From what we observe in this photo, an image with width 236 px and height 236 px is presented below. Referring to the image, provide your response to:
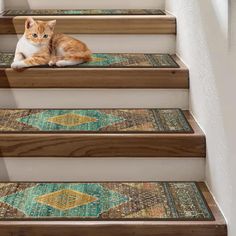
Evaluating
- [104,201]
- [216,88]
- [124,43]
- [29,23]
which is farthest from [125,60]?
[104,201]

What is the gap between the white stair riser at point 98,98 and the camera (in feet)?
8.28

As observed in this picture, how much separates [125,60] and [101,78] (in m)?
0.30

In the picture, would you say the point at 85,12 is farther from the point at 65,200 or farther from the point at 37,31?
the point at 65,200

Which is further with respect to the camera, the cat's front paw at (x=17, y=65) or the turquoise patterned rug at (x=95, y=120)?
the cat's front paw at (x=17, y=65)

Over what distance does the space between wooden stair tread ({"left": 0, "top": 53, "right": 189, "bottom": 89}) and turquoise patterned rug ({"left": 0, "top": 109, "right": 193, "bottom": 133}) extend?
0.13 metres

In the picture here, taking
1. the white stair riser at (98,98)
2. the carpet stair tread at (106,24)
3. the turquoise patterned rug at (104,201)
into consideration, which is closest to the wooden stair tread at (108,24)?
the carpet stair tread at (106,24)

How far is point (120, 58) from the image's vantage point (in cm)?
283

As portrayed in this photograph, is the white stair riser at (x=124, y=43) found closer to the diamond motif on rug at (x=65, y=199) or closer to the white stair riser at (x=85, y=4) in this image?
the white stair riser at (x=85, y=4)

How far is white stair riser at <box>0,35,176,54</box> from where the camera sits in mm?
2979

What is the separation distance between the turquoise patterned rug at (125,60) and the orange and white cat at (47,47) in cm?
6

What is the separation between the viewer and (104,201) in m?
1.92

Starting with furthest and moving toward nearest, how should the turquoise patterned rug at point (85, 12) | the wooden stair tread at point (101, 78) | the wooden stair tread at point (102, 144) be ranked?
the turquoise patterned rug at point (85, 12), the wooden stair tread at point (101, 78), the wooden stair tread at point (102, 144)

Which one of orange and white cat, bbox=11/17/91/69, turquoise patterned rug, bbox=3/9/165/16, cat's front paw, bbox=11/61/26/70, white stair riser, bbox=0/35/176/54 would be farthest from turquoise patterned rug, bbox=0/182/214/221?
turquoise patterned rug, bbox=3/9/165/16

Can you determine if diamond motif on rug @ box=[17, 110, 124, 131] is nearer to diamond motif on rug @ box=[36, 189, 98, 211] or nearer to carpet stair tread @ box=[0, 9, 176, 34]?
diamond motif on rug @ box=[36, 189, 98, 211]
